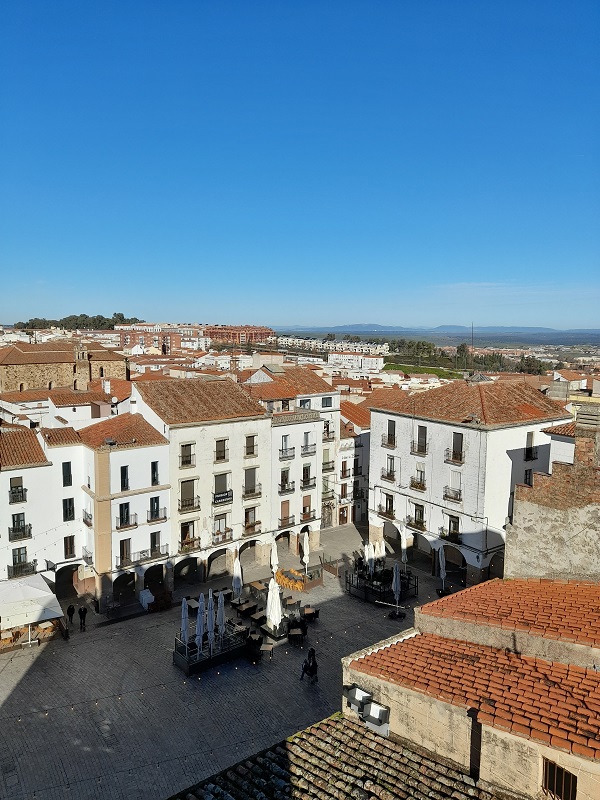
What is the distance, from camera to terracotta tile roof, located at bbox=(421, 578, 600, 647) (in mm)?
13500

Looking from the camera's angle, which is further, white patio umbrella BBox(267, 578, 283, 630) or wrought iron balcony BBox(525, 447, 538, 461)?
wrought iron balcony BBox(525, 447, 538, 461)

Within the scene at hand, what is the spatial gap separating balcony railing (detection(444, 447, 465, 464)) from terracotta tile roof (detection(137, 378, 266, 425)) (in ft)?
39.9

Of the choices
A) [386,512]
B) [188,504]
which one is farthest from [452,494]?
[188,504]

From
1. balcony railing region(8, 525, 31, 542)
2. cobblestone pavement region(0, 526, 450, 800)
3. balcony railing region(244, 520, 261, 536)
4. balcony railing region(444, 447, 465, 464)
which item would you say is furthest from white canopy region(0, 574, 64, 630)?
balcony railing region(444, 447, 465, 464)

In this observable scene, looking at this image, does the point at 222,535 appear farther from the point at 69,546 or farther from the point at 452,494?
the point at 452,494

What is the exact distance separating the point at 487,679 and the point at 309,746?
4108 mm

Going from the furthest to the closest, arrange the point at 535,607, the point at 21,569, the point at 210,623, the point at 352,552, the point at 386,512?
the point at 352,552 < the point at 386,512 < the point at 21,569 < the point at 210,623 < the point at 535,607

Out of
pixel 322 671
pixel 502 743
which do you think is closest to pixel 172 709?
pixel 322 671

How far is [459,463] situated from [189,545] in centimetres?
1716

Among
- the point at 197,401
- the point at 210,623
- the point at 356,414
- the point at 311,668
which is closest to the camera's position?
the point at 311,668

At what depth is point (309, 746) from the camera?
1284 cm

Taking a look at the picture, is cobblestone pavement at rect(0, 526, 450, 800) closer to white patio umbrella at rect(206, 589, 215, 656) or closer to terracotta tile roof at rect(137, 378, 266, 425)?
white patio umbrella at rect(206, 589, 215, 656)

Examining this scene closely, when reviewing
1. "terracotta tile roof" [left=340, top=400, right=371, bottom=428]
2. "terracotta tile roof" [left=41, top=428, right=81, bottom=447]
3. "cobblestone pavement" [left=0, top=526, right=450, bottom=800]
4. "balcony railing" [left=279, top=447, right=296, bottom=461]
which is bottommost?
"cobblestone pavement" [left=0, top=526, right=450, bottom=800]

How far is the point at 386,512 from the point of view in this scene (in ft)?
135
